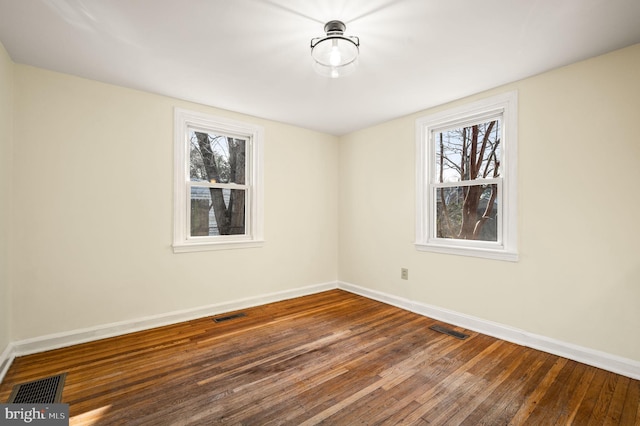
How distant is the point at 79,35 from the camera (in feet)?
7.06

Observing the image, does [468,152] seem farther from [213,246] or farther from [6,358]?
[6,358]

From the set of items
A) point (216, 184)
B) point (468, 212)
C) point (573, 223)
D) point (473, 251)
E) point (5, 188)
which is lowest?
point (473, 251)

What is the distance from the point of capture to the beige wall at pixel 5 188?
7.55 ft

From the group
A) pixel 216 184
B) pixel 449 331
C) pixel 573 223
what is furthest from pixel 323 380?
pixel 216 184

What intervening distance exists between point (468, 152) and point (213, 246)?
3.07 metres

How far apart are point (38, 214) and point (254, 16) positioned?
2.45m

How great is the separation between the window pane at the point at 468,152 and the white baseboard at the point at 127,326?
2577mm

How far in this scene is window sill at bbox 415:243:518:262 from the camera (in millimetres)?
2899

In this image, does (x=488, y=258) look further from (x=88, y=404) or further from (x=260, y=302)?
(x=88, y=404)

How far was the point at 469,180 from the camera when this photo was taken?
3312 millimetres

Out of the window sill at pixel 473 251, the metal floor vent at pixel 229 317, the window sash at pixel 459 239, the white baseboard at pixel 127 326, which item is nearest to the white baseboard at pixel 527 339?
the window sill at pixel 473 251

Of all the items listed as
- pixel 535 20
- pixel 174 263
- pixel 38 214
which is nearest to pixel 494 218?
pixel 535 20

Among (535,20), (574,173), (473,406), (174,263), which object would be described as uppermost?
(535,20)

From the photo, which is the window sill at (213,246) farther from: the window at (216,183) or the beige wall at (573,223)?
the beige wall at (573,223)
